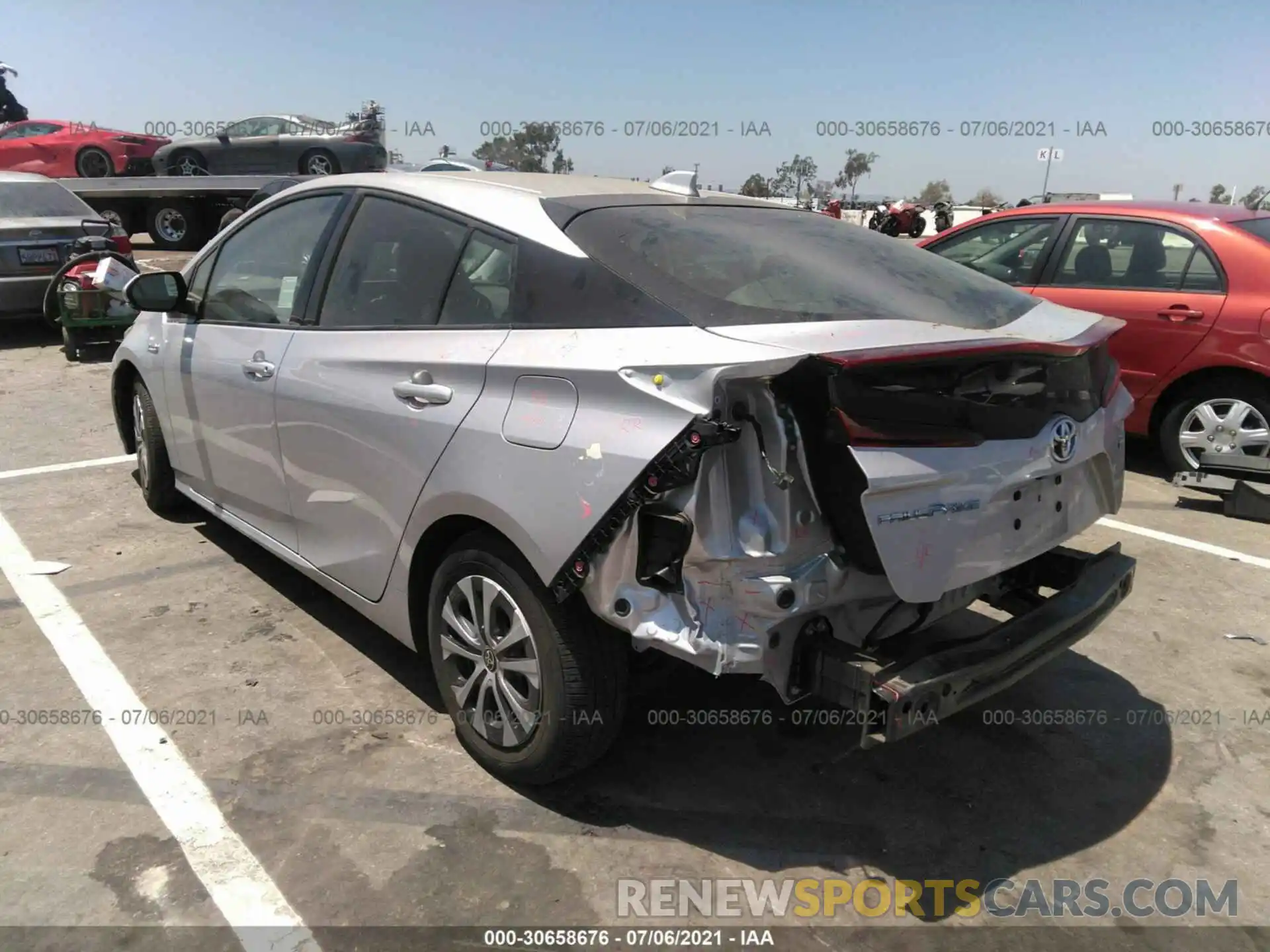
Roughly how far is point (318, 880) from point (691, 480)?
1.49m

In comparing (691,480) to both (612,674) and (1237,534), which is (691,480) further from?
(1237,534)

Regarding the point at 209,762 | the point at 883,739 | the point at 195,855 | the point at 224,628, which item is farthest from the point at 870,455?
the point at 224,628

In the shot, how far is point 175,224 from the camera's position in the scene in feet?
51.2

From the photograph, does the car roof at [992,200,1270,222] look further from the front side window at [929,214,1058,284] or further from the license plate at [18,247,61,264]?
the license plate at [18,247,61,264]

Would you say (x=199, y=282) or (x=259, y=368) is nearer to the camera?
(x=259, y=368)

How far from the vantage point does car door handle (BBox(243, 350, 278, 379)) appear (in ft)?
11.4

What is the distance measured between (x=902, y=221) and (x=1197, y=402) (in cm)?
2502

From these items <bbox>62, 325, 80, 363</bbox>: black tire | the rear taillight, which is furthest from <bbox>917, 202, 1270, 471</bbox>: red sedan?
<bbox>62, 325, 80, 363</bbox>: black tire

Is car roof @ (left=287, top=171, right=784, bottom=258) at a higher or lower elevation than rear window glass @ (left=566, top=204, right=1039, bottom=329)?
higher

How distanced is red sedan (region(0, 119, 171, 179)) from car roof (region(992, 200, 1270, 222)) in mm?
17713

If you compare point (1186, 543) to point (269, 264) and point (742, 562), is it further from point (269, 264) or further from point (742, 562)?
point (269, 264)

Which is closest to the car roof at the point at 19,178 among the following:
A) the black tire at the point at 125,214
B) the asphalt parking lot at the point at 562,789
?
the black tire at the point at 125,214

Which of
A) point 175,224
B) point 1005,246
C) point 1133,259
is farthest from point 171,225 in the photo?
point 1133,259

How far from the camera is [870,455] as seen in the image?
213cm
